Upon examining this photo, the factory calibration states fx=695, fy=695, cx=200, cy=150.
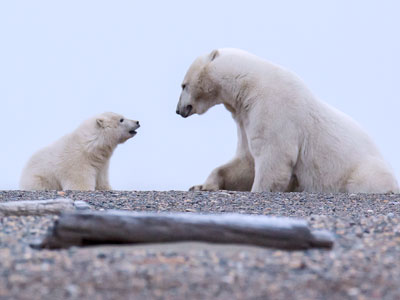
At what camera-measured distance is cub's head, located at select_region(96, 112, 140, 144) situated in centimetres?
959

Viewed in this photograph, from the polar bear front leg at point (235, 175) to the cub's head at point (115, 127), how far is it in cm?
188

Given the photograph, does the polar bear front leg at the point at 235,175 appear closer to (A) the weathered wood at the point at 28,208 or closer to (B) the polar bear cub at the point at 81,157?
(B) the polar bear cub at the point at 81,157

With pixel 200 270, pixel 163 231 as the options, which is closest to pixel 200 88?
pixel 163 231

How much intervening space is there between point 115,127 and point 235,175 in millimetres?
2166

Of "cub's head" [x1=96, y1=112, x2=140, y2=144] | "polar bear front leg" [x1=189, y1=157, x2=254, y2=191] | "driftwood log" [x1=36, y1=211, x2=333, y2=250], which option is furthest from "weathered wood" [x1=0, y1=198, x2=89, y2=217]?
"cub's head" [x1=96, y1=112, x2=140, y2=144]

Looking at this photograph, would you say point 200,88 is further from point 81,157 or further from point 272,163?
point 81,157

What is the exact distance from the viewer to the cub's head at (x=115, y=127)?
9.59m

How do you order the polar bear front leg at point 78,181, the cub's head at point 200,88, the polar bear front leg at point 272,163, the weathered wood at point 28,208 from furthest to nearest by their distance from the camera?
the polar bear front leg at point 78,181 < the cub's head at point 200,88 < the polar bear front leg at point 272,163 < the weathered wood at point 28,208

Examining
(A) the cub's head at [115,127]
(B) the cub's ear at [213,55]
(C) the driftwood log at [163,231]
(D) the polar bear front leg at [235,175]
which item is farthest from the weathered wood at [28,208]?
(A) the cub's head at [115,127]

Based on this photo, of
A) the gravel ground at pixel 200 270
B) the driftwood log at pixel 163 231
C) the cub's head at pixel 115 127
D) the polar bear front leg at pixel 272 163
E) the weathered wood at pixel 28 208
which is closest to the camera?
the gravel ground at pixel 200 270

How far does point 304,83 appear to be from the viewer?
8.00 metres

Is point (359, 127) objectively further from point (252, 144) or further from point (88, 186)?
point (88, 186)

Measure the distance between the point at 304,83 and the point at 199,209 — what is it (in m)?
2.58

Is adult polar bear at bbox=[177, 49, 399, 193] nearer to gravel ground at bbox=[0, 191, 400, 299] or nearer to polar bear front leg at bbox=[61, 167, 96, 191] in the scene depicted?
A: polar bear front leg at bbox=[61, 167, 96, 191]
